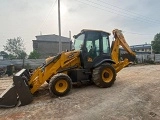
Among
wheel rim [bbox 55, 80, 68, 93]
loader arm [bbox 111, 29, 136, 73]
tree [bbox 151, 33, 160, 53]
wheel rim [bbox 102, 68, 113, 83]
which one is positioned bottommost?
wheel rim [bbox 55, 80, 68, 93]

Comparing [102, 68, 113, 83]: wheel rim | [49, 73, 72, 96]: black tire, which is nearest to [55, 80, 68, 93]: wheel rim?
[49, 73, 72, 96]: black tire

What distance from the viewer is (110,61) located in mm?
9938

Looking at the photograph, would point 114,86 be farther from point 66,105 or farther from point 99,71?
point 66,105

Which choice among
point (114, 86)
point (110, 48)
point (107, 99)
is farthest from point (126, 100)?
point (110, 48)

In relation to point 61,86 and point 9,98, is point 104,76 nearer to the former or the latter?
point 61,86

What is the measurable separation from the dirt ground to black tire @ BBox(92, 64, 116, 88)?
0.30m

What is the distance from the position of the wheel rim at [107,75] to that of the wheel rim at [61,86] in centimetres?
187

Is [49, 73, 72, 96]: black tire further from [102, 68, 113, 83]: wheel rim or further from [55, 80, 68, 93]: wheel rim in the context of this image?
[102, 68, 113, 83]: wheel rim

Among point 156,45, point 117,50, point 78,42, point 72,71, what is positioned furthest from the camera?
point 156,45

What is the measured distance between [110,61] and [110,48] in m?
0.76

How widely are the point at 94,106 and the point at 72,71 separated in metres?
2.32

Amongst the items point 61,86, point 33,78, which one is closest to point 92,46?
point 61,86

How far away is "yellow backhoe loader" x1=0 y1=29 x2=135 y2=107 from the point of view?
25.0 feet

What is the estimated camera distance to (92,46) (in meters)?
9.61
